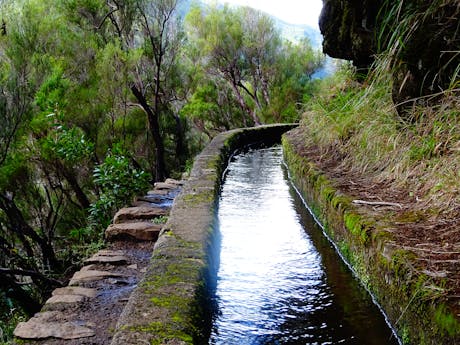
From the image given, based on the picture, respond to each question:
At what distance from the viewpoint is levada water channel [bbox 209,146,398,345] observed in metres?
2.69

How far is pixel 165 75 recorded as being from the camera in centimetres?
1670

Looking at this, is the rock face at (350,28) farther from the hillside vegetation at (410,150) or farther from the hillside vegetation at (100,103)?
the hillside vegetation at (100,103)

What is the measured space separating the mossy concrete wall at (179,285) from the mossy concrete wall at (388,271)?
98 cm

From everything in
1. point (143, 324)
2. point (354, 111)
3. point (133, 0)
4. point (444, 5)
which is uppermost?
point (133, 0)

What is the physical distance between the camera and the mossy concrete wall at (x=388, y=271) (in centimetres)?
212

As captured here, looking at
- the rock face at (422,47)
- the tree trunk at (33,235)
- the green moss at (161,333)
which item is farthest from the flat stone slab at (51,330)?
the tree trunk at (33,235)

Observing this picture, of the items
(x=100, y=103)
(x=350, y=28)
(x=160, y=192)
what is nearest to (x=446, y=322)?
(x=160, y=192)

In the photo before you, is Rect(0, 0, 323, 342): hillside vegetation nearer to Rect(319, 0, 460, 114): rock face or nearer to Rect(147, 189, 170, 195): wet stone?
Rect(147, 189, 170, 195): wet stone

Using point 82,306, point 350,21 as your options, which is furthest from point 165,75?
point 82,306

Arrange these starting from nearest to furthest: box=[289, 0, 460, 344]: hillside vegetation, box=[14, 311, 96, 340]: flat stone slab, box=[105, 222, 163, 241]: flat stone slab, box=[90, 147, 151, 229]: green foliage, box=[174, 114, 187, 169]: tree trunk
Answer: box=[289, 0, 460, 344]: hillside vegetation
box=[14, 311, 96, 340]: flat stone slab
box=[105, 222, 163, 241]: flat stone slab
box=[90, 147, 151, 229]: green foliage
box=[174, 114, 187, 169]: tree trunk

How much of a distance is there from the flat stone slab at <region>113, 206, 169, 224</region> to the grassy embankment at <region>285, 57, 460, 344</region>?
166 cm

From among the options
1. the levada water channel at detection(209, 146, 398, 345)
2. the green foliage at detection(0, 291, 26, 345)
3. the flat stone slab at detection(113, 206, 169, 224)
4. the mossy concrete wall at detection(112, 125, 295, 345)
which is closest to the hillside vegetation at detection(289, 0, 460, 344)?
the levada water channel at detection(209, 146, 398, 345)

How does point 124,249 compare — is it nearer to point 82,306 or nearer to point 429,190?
point 82,306

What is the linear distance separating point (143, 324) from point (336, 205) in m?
2.04
